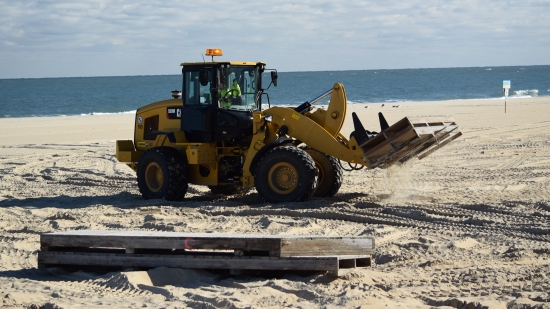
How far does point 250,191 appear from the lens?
13664 millimetres

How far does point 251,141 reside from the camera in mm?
12266

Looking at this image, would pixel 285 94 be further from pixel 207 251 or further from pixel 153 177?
pixel 207 251

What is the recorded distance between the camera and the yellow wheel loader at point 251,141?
1139 centimetres

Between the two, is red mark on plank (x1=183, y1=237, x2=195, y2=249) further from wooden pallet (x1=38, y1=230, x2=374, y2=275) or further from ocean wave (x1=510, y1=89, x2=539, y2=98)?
Answer: ocean wave (x1=510, y1=89, x2=539, y2=98)

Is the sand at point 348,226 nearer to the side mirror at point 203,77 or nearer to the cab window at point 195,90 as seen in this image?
the cab window at point 195,90

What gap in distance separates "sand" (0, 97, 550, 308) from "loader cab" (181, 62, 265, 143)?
1.17m

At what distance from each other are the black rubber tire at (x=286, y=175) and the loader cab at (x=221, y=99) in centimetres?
85

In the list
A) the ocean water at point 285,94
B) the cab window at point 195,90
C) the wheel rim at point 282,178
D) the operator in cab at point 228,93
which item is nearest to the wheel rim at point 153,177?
the cab window at point 195,90

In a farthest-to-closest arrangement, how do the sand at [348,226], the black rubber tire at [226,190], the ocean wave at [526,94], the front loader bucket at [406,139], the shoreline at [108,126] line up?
1. the ocean wave at [526,94]
2. the shoreline at [108,126]
3. the black rubber tire at [226,190]
4. the front loader bucket at [406,139]
5. the sand at [348,226]

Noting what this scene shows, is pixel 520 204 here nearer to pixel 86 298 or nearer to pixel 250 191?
pixel 250 191

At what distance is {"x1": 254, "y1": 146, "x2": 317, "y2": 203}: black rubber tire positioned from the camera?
A: 11.5 m

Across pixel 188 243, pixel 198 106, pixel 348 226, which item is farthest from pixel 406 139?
pixel 188 243

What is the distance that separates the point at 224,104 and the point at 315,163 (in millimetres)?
1698

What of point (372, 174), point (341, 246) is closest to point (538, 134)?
point (372, 174)
